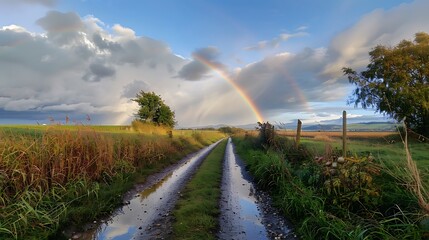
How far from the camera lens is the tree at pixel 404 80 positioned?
110 feet

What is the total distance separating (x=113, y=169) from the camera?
Result: 13945 mm

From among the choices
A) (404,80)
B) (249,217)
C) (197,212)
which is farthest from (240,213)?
(404,80)

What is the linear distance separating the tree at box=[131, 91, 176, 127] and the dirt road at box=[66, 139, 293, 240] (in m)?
39.2

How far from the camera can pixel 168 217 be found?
8.74m

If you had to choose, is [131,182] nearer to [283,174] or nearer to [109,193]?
[109,193]

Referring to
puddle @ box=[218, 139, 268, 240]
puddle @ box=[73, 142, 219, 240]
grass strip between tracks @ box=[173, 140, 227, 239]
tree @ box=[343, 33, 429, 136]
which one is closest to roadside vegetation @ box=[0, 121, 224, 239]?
puddle @ box=[73, 142, 219, 240]

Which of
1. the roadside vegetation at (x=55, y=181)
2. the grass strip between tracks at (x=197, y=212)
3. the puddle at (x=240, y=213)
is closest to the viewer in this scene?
the roadside vegetation at (x=55, y=181)

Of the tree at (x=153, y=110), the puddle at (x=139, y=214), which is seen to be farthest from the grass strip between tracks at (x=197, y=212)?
the tree at (x=153, y=110)

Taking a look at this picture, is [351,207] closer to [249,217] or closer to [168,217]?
[249,217]

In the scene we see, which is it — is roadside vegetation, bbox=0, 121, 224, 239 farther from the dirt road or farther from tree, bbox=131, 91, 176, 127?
tree, bbox=131, 91, 176, 127

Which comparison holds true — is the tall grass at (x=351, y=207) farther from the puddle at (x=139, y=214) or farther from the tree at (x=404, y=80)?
the tree at (x=404, y=80)

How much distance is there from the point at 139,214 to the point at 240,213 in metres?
3.25

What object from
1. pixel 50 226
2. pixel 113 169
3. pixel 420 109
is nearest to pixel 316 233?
pixel 50 226

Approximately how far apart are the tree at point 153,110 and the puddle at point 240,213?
3928 centimetres
